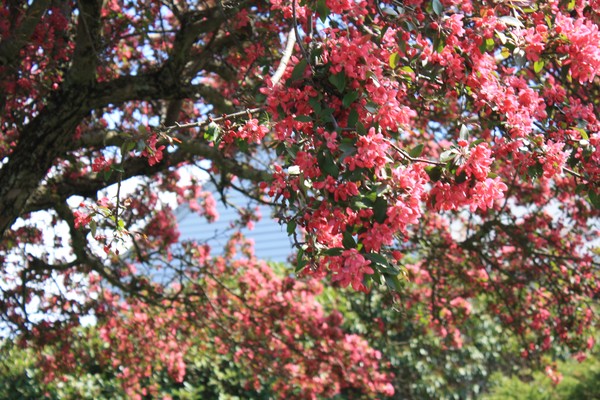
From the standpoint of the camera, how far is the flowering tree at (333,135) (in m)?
2.36

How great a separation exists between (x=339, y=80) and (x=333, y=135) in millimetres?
201

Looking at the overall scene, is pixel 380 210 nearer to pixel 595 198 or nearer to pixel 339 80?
pixel 339 80

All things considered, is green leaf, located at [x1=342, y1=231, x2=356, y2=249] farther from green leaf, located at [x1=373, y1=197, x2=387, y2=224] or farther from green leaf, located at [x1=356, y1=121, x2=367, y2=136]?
green leaf, located at [x1=356, y1=121, x2=367, y2=136]

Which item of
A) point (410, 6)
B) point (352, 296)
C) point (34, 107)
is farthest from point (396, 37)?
point (352, 296)

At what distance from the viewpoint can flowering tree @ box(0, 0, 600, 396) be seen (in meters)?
2.36

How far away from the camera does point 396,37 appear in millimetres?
2703

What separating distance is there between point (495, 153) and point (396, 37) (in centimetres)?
59

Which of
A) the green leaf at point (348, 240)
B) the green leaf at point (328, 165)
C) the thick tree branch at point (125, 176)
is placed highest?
the thick tree branch at point (125, 176)

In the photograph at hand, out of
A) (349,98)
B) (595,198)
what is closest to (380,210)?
(349,98)

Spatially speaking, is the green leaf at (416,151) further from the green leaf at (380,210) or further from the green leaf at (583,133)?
the green leaf at (583,133)

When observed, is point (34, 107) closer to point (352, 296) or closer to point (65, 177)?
point (65, 177)

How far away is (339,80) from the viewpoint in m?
2.34

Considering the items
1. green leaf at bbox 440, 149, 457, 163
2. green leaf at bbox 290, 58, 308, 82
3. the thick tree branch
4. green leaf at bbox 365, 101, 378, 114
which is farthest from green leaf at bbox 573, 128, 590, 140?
the thick tree branch

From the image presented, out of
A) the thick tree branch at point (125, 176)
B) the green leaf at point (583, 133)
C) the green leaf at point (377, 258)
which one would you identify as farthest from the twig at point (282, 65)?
the thick tree branch at point (125, 176)
